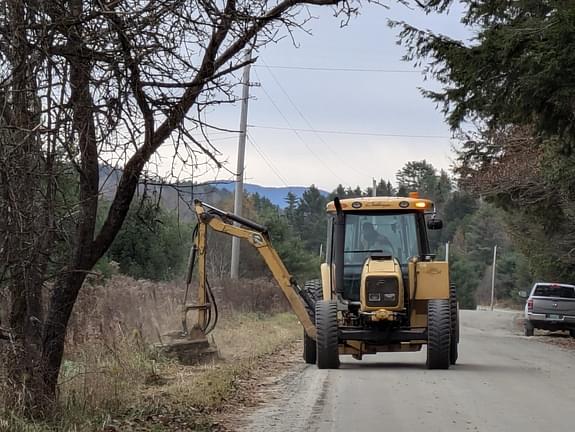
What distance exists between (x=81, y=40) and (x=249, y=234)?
33.7 ft

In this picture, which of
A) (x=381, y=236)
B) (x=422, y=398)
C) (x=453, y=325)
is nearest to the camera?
(x=422, y=398)

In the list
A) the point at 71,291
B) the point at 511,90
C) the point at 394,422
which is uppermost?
the point at 511,90

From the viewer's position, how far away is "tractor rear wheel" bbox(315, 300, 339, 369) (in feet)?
50.3

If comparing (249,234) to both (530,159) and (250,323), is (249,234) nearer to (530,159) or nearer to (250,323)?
(250,323)

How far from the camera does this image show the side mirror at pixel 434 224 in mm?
16653

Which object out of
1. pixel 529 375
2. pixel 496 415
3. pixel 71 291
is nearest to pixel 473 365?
pixel 529 375

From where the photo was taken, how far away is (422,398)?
12.0 metres

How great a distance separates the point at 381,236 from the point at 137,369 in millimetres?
5758

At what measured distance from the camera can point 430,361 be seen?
15.6 metres

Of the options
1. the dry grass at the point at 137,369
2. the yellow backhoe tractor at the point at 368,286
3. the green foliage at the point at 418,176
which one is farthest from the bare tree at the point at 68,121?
the green foliage at the point at 418,176

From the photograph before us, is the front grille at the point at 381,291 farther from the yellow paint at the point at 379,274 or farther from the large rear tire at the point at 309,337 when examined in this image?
the large rear tire at the point at 309,337

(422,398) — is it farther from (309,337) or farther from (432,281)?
(309,337)

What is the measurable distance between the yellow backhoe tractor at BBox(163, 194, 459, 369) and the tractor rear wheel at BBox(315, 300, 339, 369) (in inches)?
0.7

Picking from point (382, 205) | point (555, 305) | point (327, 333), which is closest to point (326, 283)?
point (327, 333)
